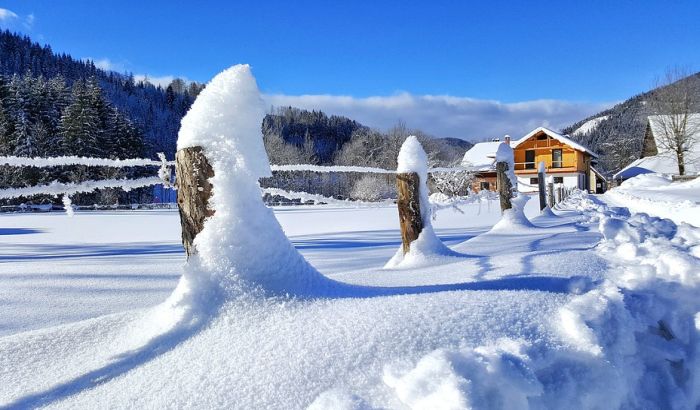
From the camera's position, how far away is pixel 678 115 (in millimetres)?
31297

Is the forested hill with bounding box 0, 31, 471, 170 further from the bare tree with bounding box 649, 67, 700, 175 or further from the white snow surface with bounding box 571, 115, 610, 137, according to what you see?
the white snow surface with bounding box 571, 115, 610, 137

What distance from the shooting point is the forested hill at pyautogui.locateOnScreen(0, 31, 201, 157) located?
112ft

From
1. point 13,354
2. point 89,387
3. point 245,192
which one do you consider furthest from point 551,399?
point 13,354

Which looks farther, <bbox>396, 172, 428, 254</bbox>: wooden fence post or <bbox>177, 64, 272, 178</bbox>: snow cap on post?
<bbox>396, 172, 428, 254</bbox>: wooden fence post

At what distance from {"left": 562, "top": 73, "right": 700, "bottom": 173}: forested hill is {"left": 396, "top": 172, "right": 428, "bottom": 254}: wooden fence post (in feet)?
121

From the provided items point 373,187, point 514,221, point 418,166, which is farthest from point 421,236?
point 373,187

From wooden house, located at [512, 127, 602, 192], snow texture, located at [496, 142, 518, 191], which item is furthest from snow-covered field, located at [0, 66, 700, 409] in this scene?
wooden house, located at [512, 127, 602, 192]

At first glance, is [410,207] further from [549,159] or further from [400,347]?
[549,159]

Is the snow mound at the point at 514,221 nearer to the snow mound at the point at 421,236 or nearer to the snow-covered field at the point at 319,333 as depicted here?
the snow mound at the point at 421,236

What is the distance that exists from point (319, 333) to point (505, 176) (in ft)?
20.2

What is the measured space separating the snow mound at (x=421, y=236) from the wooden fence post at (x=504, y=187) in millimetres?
3242

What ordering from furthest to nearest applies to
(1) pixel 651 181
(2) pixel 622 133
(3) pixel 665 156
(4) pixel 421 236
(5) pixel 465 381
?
(2) pixel 622 133 < (3) pixel 665 156 < (1) pixel 651 181 < (4) pixel 421 236 < (5) pixel 465 381

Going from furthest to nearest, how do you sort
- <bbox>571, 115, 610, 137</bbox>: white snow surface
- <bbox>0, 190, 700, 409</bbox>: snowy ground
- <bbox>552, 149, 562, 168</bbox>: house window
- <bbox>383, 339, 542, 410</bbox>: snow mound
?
<bbox>571, 115, 610, 137</bbox>: white snow surface, <bbox>552, 149, 562, 168</bbox>: house window, <bbox>0, 190, 700, 409</bbox>: snowy ground, <bbox>383, 339, 542, 410</bbox>: snow mound

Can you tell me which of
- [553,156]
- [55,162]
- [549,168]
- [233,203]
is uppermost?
[553,156]
